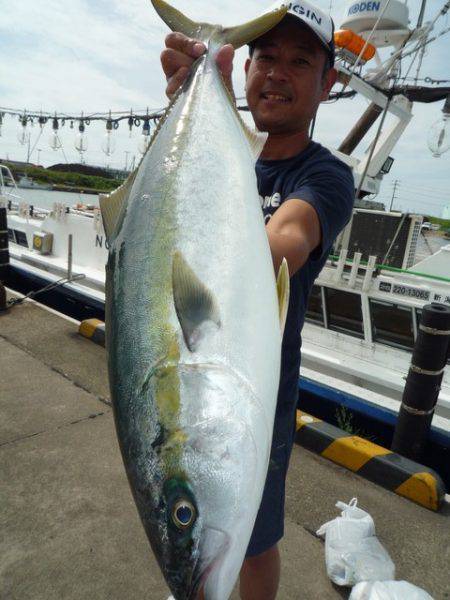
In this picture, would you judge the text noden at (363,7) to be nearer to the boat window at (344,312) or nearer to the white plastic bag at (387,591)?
the boat window at (344,312)

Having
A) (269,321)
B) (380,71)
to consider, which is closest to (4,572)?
(269,321)

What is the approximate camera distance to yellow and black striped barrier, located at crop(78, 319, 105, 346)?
18.7 ft

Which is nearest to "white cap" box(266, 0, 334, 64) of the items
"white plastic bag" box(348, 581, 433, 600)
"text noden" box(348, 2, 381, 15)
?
"white plastic bag" box(348, 581, 433, 600)

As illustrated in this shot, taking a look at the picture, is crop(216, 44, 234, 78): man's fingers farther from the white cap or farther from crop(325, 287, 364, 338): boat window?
crop(325, 287, 364, 338): boat window

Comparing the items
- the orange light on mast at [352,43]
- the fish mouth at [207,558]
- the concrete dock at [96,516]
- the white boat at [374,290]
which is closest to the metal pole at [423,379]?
the concrete dock at [96,516]

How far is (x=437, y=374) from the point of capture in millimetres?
3434

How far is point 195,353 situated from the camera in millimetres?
1032

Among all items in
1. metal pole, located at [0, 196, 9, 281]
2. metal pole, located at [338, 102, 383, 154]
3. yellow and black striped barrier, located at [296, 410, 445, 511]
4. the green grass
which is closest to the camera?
yellow and black striped barrier, located at [296, 410, 445, 511]

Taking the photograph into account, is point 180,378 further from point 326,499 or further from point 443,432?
point 443,432

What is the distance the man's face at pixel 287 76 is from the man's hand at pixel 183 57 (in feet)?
0.41

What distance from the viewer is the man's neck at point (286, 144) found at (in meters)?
1.67

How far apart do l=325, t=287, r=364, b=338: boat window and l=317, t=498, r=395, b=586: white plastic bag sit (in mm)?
3521

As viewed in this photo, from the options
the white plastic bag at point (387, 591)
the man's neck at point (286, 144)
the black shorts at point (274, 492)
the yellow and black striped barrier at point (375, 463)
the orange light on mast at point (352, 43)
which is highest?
the orange light on mast at point (352, 43)

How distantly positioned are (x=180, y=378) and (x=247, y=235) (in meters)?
0.41
